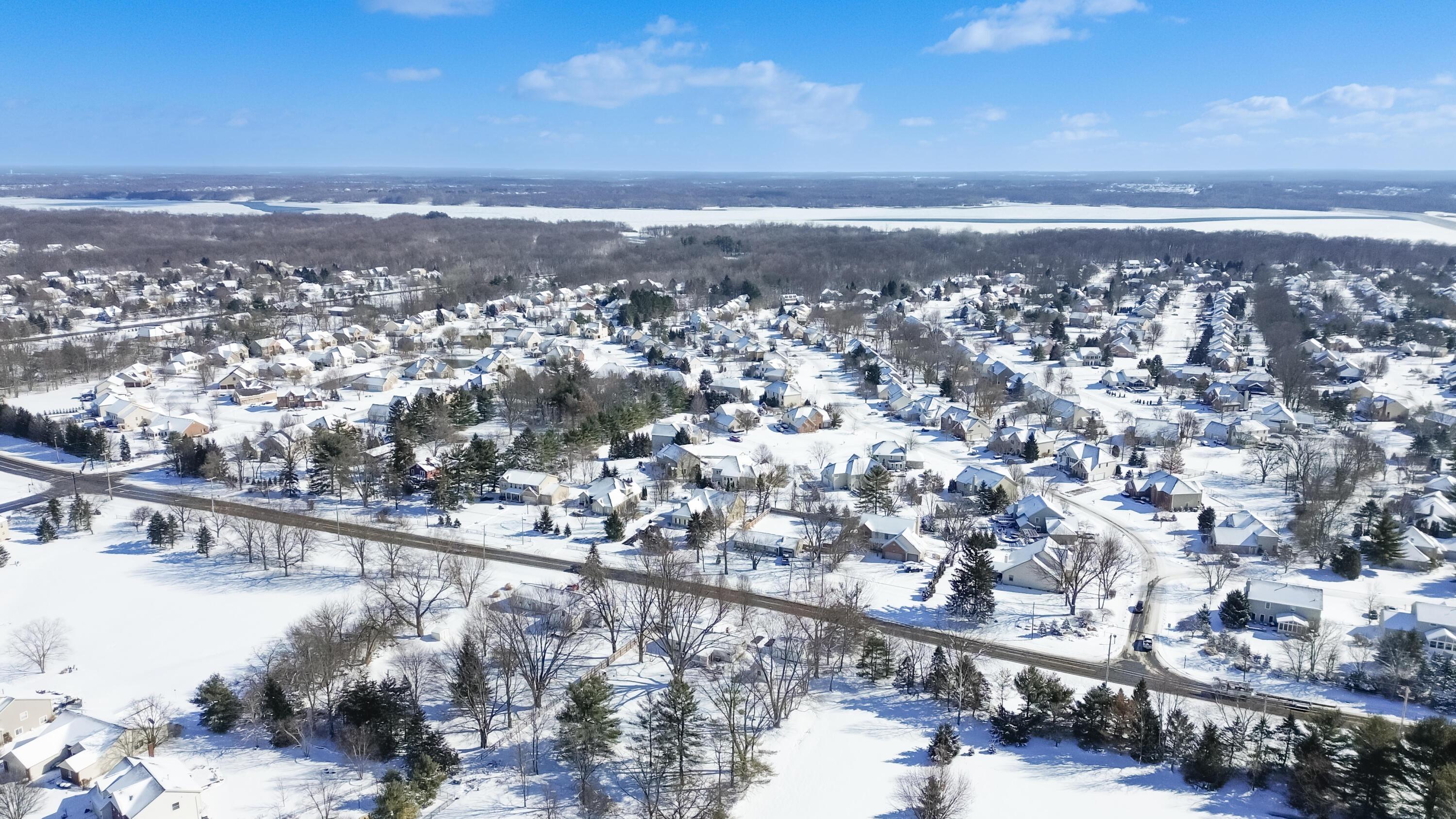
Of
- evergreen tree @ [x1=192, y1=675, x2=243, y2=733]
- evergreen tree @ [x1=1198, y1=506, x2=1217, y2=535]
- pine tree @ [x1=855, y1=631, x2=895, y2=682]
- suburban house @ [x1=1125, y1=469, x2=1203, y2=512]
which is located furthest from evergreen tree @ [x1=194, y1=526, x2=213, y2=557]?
suburban house @ [x1=1125, y1=469, x2=1203, y2=512]

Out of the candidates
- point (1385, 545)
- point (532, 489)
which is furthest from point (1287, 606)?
point (532, 489)

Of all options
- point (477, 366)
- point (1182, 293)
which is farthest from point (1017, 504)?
point (1182, 293)

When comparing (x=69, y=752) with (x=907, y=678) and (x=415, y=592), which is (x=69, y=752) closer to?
(x=415, y=592)

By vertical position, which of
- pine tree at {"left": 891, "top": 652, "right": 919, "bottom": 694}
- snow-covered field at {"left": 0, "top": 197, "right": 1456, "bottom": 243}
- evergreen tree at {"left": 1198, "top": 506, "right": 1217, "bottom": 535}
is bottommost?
pine tree at {"left": 891, "top": 652, "right": 919, "bottom": 694}

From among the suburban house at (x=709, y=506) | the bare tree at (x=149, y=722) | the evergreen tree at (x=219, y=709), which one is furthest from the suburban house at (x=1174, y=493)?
the bare tree at (x=149, y=722)

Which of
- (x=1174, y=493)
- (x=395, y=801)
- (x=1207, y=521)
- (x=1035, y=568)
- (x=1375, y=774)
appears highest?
(x=1174, y=493)

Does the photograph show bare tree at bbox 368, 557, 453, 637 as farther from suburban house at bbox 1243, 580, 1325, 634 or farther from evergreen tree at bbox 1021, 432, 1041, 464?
evergreen tree at bbox 1021, 432, 1041, 464

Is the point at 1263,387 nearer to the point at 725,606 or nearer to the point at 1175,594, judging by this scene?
the point at 1175,594
